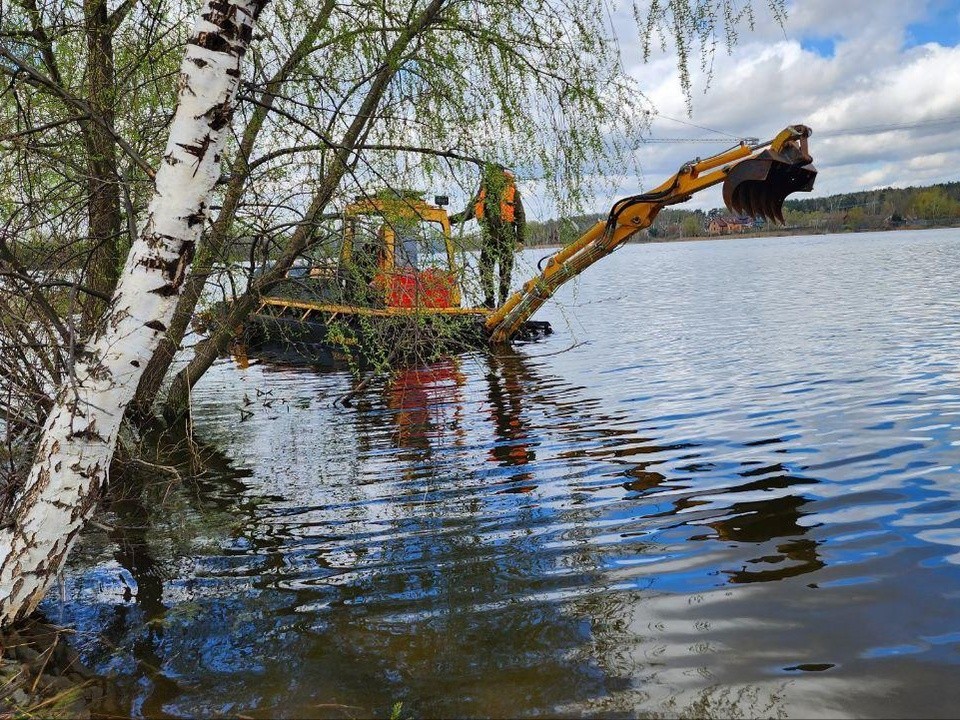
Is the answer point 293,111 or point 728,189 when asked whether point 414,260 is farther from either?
point 728,189

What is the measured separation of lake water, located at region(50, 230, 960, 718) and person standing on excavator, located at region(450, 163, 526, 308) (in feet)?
5.66

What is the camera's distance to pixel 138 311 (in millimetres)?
3656

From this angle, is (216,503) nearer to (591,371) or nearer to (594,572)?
(594,572)

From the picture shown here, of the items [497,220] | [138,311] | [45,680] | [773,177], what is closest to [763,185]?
[773,177]

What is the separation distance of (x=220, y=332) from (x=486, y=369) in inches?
256

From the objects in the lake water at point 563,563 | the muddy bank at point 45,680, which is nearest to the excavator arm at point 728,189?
the lake water at point 563,563

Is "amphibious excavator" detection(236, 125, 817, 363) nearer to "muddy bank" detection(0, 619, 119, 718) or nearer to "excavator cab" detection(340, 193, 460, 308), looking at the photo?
"excavator cab" detection(340, 193, 460, 308)

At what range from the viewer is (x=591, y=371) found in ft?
43.0

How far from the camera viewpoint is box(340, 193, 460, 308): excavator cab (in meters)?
6.09

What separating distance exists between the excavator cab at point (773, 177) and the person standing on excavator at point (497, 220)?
448cm

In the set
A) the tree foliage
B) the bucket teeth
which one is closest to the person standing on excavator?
the tree foliage

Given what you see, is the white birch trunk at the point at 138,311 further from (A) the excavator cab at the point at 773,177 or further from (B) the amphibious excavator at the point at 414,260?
(A) the excavator cab at the point at 773,177

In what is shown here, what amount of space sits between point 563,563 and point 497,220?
9.07 ft

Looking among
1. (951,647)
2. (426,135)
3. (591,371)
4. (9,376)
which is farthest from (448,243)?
(591,371)
